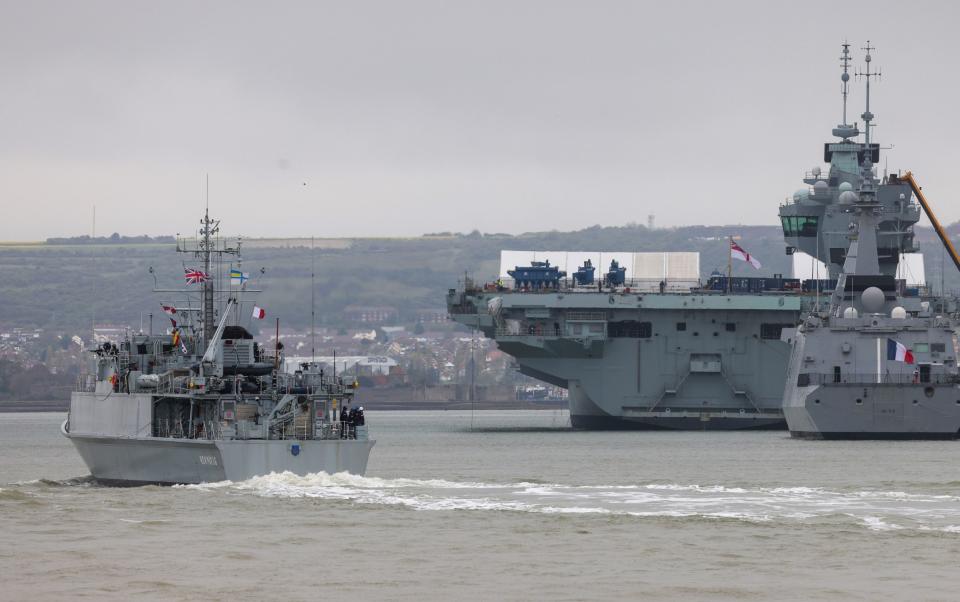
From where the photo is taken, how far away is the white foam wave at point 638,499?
34938 mm

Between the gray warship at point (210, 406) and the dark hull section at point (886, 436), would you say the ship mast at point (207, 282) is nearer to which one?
the gray warship at point (210, 406)

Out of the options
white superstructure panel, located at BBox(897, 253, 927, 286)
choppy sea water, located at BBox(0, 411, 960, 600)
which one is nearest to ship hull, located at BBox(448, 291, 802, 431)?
white superstructure panel, located at BBox(897, 253, 927, 286)

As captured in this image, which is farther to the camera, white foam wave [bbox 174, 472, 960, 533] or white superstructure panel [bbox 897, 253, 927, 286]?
white superstructure panel [bbox 897, 253, 927, 286]

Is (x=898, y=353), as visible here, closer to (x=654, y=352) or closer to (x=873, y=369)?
(x=873, y=369)

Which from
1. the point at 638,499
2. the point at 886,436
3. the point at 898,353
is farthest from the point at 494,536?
the point at 886,436

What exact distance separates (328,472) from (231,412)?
251cm

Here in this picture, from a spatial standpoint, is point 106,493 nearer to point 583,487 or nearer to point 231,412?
point 231,412

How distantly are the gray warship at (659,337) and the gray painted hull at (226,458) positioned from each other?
39.5 m

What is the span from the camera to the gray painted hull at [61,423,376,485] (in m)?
38.8

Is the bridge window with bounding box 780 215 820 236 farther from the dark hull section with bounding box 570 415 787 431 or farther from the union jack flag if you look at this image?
the union jack flag

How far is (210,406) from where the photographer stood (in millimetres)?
40875

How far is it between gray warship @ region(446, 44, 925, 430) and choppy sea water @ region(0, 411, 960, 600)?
102 ft

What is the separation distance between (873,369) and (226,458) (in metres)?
35.6

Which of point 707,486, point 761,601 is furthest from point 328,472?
point 761,601
